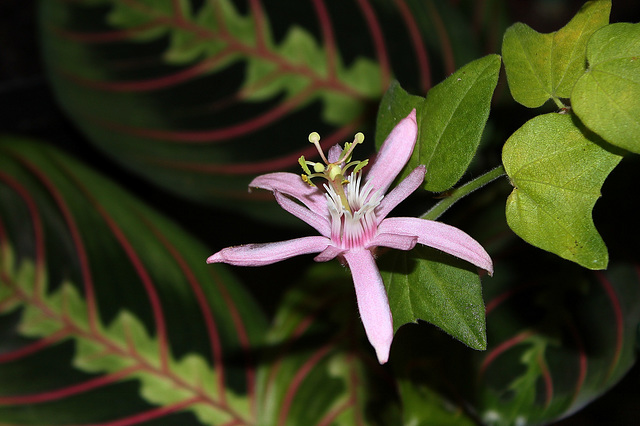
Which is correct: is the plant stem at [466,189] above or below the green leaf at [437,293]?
above

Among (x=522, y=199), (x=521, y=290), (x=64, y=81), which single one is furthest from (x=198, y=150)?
(x=522, y=199)

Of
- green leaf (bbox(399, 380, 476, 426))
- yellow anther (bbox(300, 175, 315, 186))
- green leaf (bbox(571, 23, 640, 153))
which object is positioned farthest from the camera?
green leaf (bbox(399, 380, 476, 426))

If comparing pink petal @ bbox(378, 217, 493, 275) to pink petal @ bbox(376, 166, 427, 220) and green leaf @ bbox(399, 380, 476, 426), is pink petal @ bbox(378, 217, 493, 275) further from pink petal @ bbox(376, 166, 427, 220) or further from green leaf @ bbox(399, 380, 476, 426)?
green leaf @ bbox(399, 380, 476, 426)

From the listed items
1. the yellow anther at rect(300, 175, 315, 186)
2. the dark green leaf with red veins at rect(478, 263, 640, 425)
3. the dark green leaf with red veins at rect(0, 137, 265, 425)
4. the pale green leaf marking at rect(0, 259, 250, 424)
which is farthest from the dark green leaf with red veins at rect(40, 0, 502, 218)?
the yellow anther at rect(300, 175, 315, 186)

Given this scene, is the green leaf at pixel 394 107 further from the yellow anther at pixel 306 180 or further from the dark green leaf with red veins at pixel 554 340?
the dark green leaf with red veins at pixel 554 340

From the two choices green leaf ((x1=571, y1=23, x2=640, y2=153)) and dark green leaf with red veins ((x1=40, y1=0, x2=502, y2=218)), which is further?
dark green leaf with red veins ((x1=40, y1=0, x2=502, y2=218))

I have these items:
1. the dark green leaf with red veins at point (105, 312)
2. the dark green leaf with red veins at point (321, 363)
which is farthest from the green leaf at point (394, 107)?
the dark green leaf with red veins at point (105, 312)

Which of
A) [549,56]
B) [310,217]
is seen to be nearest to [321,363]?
[310,217]
